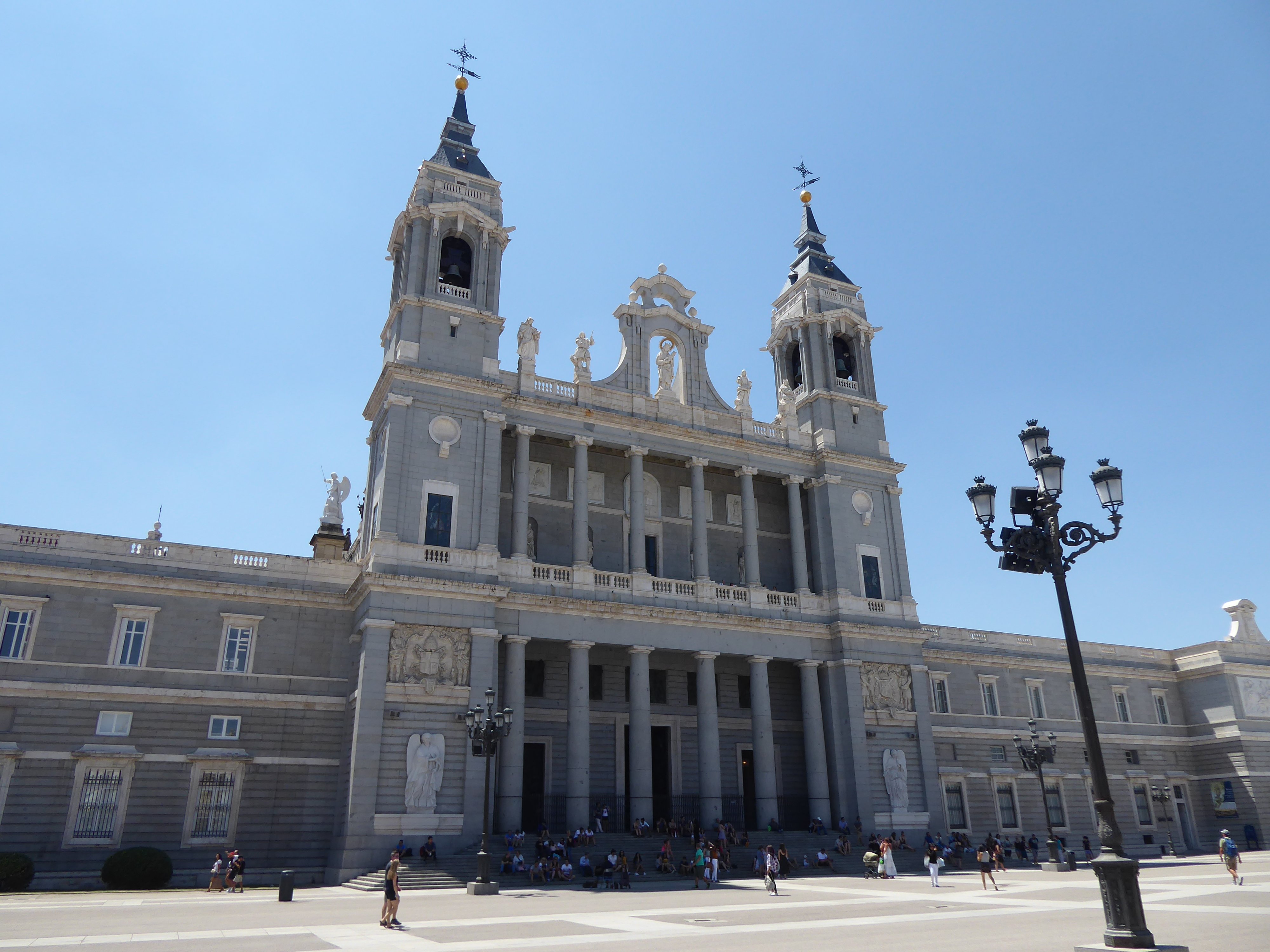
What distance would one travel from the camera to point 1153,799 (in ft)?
167

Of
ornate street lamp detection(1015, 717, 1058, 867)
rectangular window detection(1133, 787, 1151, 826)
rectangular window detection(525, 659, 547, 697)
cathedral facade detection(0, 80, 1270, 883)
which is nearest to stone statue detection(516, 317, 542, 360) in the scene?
cathedral facade detection(0, 80, 1270, 883)

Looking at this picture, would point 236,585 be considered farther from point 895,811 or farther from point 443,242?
point 895,811

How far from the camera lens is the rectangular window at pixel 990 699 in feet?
161

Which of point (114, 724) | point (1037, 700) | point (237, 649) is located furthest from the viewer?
point (1037, 700)

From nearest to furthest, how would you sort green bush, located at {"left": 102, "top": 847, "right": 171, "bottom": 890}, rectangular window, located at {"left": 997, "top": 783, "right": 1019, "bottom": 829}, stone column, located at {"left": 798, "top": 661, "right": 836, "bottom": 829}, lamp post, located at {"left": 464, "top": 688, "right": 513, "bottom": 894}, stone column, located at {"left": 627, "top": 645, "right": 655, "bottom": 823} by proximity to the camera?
lamp post, located at {"left": 464, "top": 688, "right": 513, "bottom": 894} < green bush, located at {"left": 102, "top": 847, "right": 171, "bottom": 890} < stone column, located at {"left": 627, "top": 645, "right": 655, "bottom": 823} < stone column, located at {"left": 798, "top": 661, "right": 836, "bottom": 829} < rectangular window, located at {"left": 997, "top": 783, "right": 1019, "bottom": 829}

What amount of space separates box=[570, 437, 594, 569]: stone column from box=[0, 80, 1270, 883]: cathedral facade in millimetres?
136

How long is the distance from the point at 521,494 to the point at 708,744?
510 inches

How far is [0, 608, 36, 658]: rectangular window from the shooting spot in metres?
31.1

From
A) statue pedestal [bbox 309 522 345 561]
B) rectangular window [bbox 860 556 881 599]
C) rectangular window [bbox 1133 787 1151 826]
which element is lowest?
rectangular window [bbox 1133 787 1151 826]

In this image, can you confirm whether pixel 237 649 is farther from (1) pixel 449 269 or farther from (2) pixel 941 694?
(2) pixel 941 694

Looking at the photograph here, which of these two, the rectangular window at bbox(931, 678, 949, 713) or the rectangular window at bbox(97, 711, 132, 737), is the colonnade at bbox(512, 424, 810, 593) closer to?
the rectangular window at bbox(931, 678, 949, 713)

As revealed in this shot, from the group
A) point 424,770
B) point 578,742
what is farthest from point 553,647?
point 424,770

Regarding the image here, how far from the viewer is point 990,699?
49312 millimetres

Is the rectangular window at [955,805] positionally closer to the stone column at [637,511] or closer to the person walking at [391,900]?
the stone column at [637,511]
